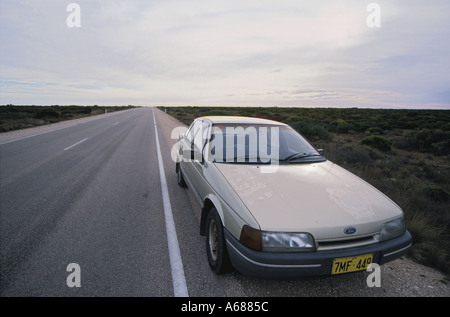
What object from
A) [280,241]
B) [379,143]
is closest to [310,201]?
[280,241]

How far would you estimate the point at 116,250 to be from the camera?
112 inches

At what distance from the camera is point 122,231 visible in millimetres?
3279

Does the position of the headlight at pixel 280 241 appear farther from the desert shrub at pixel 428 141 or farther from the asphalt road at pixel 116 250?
the desert shrub at pixel 428 141

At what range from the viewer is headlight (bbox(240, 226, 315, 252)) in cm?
195

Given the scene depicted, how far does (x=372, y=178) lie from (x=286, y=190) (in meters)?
4.26

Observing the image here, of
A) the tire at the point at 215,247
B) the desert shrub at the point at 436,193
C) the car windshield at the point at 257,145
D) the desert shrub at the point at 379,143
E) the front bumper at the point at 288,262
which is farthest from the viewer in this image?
the desert shrub at the point at 379,143

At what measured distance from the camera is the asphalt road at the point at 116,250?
90.4 inches

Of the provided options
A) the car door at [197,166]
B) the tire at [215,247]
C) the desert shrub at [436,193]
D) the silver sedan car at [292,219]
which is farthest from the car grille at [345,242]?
the desert shrub at [436,193]

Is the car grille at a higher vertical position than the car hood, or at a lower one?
lower

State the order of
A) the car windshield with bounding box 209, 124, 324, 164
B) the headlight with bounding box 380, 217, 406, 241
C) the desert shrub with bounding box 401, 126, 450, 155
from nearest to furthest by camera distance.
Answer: the headlight with bounding box 380, 217, 406, 241
the car windshield with bounding box 209, 124, 324, 164
the desert shrub with bounding box 401, 126, 450, 155

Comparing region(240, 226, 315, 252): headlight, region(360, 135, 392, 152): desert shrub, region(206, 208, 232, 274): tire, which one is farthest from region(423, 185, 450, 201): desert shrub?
region(360, 135, 392, 152): desert shrub

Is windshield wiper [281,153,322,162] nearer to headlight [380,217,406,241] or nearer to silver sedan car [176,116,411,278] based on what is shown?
silver sedan car [176,116,411,278]

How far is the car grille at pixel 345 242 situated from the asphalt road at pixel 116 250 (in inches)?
23.1
